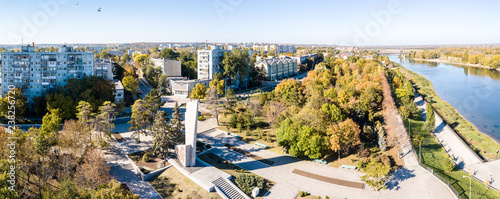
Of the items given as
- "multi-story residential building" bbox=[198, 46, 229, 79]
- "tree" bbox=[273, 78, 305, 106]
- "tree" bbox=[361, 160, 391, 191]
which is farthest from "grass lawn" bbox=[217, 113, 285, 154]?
"multi-story residential building" bbox=[198, 46, 229, 79]

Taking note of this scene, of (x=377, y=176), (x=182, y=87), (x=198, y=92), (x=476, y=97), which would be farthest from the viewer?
(x=476, y=97)

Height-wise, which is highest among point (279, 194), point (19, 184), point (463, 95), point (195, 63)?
point (195, 63)

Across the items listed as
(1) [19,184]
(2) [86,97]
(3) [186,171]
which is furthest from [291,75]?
(1) [19,184]

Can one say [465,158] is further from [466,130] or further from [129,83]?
[129,83]

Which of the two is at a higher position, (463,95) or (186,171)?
(463,95)

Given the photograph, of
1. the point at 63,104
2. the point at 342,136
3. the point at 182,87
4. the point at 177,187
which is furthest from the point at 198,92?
the point at 342,136

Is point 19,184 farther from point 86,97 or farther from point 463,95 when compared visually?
point 463,95

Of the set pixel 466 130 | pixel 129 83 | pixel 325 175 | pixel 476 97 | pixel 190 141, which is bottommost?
pixel 325 175

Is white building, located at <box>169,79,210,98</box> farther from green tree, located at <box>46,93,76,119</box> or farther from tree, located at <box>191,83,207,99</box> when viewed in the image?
green tree, located at <box>46,93,76,119</box>
